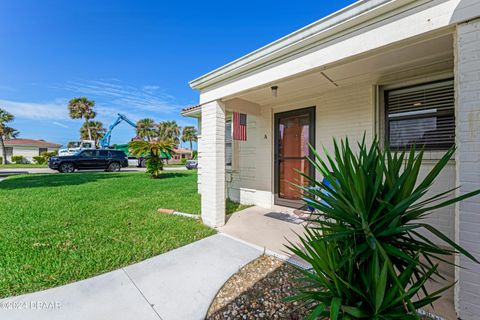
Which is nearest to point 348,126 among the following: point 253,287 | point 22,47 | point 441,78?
point 441,78

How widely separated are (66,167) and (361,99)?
1824 cm

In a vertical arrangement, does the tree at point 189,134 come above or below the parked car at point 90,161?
above

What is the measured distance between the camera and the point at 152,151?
1120 cm

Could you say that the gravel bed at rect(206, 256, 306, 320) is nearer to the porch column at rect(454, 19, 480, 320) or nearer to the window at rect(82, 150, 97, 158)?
the porch column at rect(454, 19, 480, 320)

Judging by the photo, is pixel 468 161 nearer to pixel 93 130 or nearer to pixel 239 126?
pixel 239 126

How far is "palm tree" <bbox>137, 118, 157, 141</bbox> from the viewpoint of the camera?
39969mm

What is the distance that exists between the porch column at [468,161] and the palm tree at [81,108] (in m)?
40.3

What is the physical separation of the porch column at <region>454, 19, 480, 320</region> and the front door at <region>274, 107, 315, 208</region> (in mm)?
3049

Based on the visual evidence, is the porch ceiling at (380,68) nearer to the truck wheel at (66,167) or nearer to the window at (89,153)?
the window at (89,153)

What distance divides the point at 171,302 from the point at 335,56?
11.0 feet

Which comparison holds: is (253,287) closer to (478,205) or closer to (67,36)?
(478,205)

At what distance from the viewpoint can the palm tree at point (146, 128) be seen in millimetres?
39969

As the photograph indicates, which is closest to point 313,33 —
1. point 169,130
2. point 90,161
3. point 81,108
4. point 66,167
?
point 90,161

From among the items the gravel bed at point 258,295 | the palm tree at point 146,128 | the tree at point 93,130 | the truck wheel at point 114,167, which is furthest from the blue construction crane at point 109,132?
the gravel bed at point 258,295
